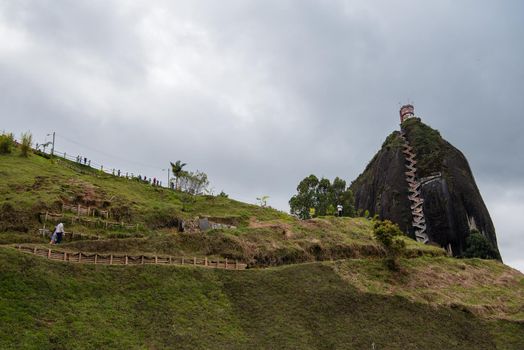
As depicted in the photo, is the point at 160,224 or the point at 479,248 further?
the point at 479,248

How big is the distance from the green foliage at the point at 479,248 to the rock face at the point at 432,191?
2657 millimetres

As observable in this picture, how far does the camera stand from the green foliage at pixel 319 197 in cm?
6894

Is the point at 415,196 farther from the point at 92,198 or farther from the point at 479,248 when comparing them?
the point at 92,198

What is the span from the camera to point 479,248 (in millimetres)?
62531

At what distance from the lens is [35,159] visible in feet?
177

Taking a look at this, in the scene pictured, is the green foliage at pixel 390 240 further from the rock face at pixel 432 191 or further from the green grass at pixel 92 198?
the rock face at pixel 432 191

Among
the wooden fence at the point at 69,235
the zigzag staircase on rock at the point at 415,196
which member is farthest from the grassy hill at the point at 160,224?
the zigzag staircase on rock at the point at 415,196

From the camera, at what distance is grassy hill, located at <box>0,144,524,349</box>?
23188 millimetres

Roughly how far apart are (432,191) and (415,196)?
9.32 ft

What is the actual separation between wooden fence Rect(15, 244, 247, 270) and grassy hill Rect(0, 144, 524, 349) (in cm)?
134

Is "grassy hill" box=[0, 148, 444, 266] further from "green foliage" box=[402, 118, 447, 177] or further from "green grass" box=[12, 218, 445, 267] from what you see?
"green foliage" box=[402, 118, 447, 177]

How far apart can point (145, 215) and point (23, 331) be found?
903 inches

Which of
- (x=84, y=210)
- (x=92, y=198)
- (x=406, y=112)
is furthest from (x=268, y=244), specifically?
(x=406, y=112)

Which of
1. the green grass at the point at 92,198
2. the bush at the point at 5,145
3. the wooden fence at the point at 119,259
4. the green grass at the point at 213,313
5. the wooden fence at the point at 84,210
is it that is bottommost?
the green grass at the point at 213,313
